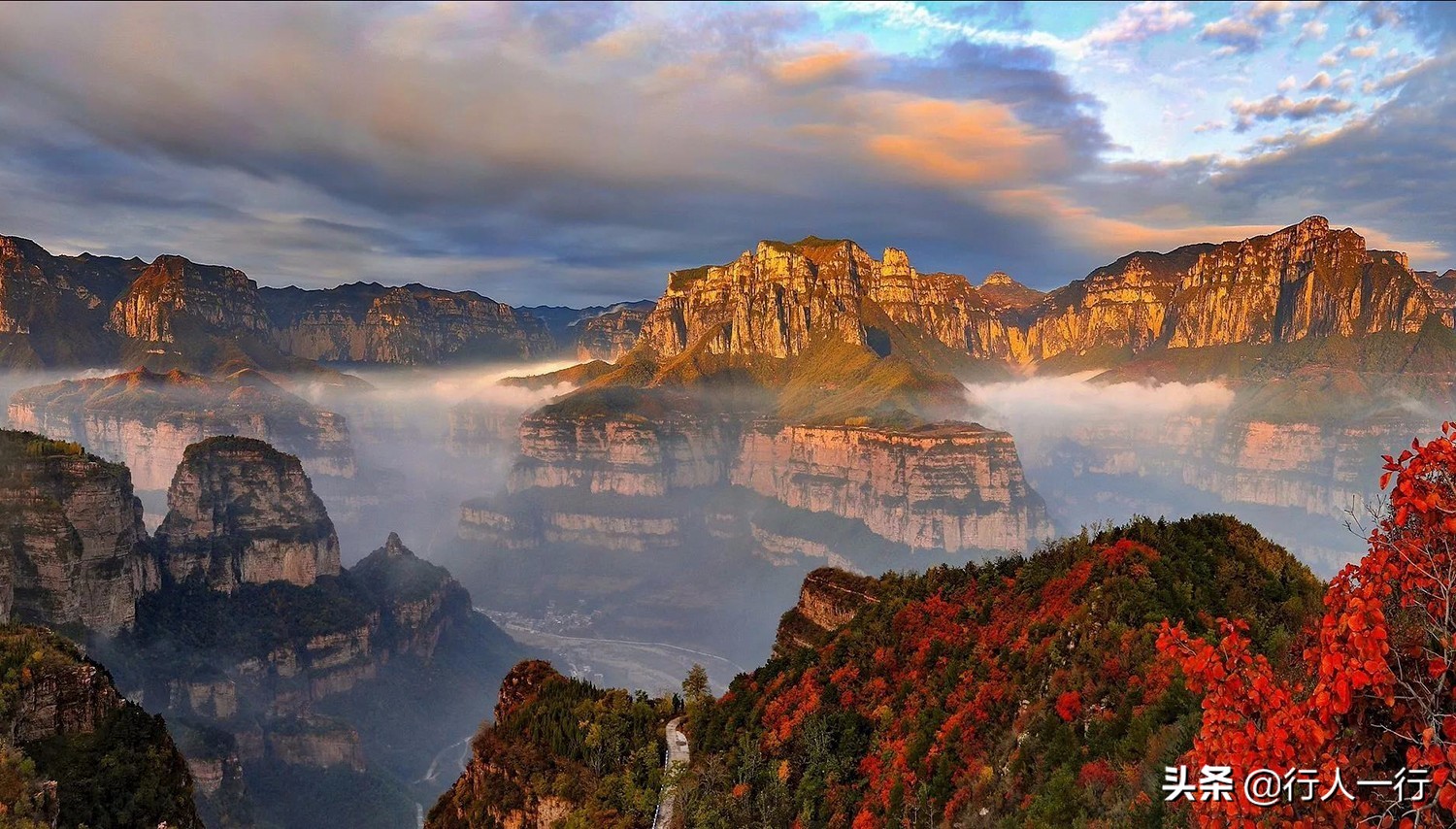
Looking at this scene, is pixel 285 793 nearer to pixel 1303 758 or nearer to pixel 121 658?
pixel 121 658

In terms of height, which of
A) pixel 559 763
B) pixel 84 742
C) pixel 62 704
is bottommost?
pixel 559 763

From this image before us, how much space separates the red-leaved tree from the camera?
10.1 m

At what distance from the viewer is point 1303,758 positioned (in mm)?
10711

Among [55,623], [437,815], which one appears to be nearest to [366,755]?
[55,623]

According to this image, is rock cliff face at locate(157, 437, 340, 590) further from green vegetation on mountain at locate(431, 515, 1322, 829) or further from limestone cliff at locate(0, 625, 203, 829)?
green vegetation on mountain at locate(431, 515, 1322, 829)

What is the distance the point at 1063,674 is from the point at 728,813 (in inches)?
789

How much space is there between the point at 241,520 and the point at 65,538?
49.9m

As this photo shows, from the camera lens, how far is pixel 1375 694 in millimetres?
10375

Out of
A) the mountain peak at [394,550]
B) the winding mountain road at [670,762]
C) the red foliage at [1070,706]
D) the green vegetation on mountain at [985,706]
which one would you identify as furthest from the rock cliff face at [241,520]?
the red foliage at [1070,706]

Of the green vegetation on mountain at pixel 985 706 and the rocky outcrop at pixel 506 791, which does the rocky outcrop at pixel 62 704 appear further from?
the green vegetation on mountain at pixel 985 706

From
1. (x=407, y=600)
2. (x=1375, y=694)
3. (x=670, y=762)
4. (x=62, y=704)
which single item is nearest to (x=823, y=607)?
(x=670, y=762)

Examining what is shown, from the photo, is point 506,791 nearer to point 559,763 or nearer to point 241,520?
point 559,763

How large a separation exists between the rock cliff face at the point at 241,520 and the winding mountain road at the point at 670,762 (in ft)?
397

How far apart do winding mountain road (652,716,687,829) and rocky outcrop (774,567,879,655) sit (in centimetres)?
1074
